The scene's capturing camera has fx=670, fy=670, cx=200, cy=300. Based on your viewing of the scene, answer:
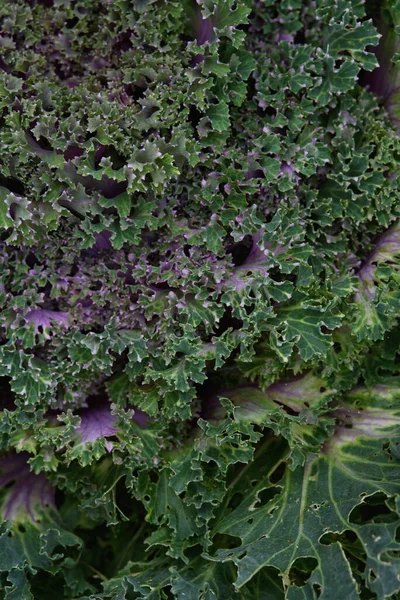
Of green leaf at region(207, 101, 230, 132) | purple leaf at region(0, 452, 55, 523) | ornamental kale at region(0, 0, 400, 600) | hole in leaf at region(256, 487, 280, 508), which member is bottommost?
purple leaf at region(0, 452, 55, 523)

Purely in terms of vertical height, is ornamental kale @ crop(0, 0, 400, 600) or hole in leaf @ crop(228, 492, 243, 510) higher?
ornamental kale @ crop(0, 0, 400, 600)

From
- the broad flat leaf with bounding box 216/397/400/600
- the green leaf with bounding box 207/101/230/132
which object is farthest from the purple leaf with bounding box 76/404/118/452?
the green leaf with bounding box 207/101/230/132

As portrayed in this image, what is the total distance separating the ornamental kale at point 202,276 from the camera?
2.76 metres

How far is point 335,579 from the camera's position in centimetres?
249

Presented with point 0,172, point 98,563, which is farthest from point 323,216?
point 98,563

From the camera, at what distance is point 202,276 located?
288cm

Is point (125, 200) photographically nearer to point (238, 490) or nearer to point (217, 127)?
point (217, 127)

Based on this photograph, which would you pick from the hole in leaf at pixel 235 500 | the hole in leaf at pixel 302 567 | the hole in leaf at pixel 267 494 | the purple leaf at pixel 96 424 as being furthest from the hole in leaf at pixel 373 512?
the purple leaf at pixel 96 424

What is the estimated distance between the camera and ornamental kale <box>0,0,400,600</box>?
2.76 m

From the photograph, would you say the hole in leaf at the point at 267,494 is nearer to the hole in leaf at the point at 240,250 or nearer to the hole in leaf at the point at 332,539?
the hole in leaf at the point at 332,539

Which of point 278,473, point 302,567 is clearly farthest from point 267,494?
point 302,567

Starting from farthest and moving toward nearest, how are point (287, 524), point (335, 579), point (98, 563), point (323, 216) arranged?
point (98, 563) < point (323, 216) < point (287, 524) < point (335, 579)

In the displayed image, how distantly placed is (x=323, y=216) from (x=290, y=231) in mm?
248

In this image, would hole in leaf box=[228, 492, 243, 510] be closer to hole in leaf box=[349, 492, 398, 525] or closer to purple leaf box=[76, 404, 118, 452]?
hole in leaf box=[349, 492, 398, 525]
